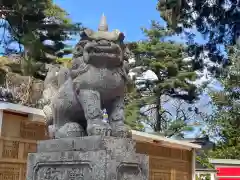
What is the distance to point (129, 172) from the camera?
2.70 metres

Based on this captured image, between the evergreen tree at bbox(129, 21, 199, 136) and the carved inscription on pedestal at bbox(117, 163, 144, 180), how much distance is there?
1433cm

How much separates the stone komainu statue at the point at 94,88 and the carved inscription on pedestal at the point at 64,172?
0.24 m

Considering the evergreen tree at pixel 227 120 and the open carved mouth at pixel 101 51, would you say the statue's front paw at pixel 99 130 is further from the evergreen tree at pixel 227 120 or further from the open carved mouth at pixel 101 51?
the evergreen tree at pixel 227 120

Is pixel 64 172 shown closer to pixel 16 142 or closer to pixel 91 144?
pixel 91 144

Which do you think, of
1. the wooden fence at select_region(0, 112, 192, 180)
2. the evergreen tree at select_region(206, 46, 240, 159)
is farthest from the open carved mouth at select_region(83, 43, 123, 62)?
the evergreen tree at select_region(206, 46, 240, 159)

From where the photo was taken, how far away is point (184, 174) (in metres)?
10.0

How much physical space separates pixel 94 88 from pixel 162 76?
51.1 feet

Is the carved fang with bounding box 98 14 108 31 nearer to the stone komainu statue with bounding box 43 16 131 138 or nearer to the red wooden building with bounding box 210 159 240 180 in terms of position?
the stone komainu statue with bounding box 43 16 131 138

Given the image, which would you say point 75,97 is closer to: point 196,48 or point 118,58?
point 118,58

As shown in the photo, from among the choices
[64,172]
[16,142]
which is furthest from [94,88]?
[16,142]

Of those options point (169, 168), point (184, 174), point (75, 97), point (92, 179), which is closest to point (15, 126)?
point (75, 97)

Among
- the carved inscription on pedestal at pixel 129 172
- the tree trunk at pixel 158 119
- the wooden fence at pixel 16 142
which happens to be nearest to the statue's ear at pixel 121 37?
the carved inscription on pedestal at pixel 129 172

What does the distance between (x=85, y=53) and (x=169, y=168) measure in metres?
7.04

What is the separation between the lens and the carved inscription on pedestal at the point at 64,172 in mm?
2582
